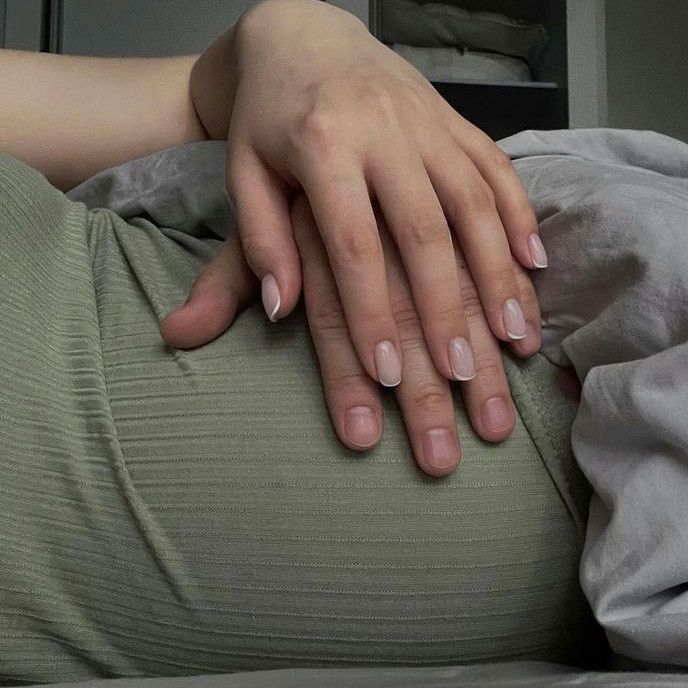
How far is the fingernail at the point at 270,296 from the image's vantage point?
39 cm

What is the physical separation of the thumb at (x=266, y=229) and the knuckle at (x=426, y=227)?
62 mm

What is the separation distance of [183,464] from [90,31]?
1.83 m

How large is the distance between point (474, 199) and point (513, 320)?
7 cm

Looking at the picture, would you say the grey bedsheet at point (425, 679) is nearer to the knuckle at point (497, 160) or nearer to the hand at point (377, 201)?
the hand at point (377, 201)

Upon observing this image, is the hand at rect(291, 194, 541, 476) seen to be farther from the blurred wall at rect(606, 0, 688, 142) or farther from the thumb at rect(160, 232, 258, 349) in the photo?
the blurred wall at rect(606, 0, 688, 142)

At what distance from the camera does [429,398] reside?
36 cm

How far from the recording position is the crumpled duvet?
11.8 inches

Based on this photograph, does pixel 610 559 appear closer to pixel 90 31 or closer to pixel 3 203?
pixel 3 203

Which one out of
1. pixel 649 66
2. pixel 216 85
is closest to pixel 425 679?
pixel 216 85

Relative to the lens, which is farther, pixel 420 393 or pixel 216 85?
pixel 216 85

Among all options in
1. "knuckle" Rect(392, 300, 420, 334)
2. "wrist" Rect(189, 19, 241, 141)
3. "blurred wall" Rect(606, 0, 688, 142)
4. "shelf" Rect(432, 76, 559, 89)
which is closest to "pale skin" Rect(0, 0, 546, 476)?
"knuckle" Rect(392, 300, 420, 334)

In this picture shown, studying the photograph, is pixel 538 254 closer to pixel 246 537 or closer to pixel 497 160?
pixel 497 160

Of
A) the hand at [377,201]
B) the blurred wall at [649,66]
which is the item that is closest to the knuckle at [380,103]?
the hand at [377,201]

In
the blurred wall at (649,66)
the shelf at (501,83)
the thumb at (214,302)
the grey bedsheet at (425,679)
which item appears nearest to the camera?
the grey bedsheet at (425,679)
